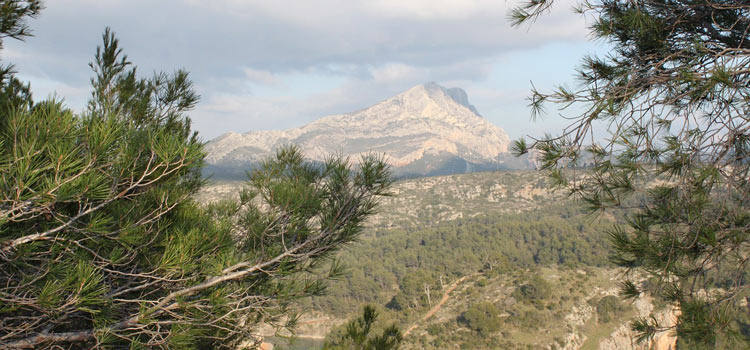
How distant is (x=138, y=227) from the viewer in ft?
6.50

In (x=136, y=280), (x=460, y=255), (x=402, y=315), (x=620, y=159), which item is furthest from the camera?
(x=460, y=255)

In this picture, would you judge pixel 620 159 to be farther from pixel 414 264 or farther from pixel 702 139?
pixel 414 264

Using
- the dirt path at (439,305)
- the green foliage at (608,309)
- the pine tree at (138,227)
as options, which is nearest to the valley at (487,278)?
the green foliage at (608,309)

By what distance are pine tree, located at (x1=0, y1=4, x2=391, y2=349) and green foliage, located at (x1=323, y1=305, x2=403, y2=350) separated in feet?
1.83

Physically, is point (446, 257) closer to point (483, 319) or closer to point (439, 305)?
point (439, 305)

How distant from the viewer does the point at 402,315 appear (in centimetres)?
3597

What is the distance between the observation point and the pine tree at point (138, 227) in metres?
1.60

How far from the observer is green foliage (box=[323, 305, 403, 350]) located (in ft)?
10.6

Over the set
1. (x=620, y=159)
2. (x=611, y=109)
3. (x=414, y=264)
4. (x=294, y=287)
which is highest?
(x=611, y=109)

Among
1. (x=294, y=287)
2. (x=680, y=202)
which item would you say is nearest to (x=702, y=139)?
(x=680, y=202)

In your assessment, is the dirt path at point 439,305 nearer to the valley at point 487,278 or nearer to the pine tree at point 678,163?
the valley at point 487,278

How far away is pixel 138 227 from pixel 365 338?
77.1 inches

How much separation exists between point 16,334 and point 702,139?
308cm

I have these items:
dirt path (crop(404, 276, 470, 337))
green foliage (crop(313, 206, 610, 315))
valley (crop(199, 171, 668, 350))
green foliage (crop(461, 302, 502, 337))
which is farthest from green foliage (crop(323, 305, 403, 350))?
green foliage (crop(313, 206, 610, 315))
